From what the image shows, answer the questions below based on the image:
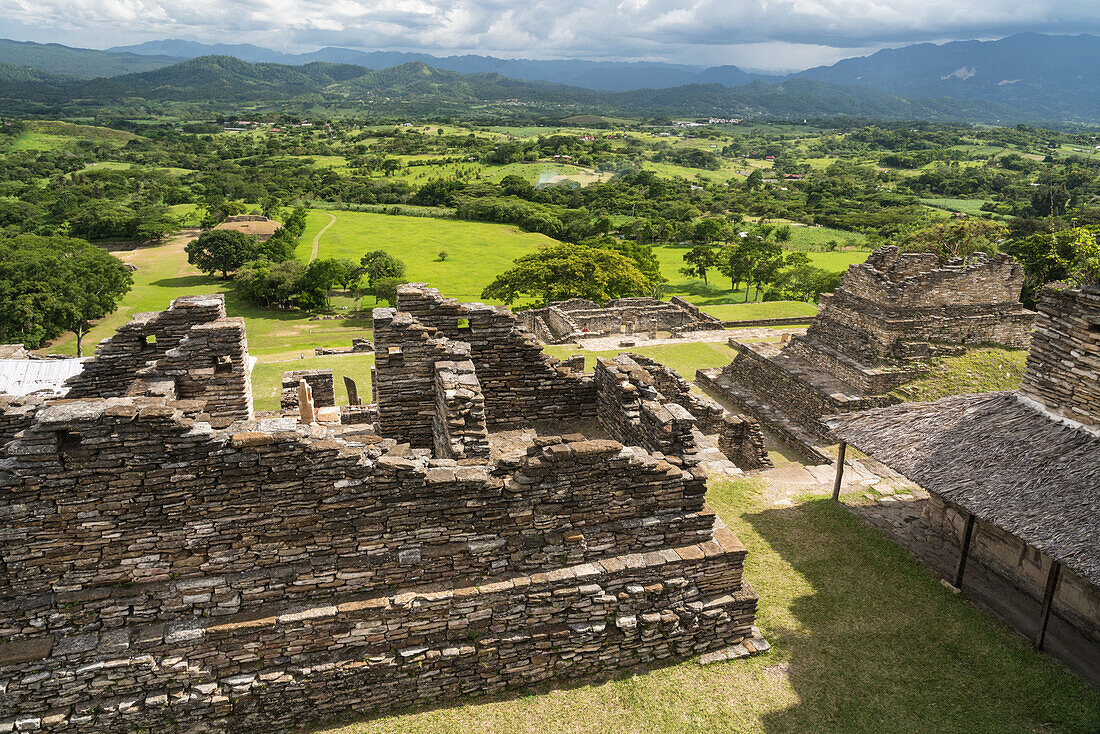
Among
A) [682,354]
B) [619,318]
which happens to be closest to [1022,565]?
[682,354]

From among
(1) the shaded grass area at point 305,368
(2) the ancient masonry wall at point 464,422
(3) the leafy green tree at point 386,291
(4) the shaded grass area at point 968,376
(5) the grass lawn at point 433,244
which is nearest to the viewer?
(2) the ancient masonry wall at point 464,422

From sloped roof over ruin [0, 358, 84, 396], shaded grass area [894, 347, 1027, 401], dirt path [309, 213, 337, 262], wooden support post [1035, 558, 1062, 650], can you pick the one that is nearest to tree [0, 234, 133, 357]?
dirt path [309, 213, 337, 262]

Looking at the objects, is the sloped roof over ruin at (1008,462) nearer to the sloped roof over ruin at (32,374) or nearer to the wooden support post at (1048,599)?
the wooden support post at (1048,599)

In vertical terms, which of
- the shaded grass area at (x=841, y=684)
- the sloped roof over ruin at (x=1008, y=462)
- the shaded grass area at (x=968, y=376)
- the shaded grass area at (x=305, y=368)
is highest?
the sloped roof over ruin at (x=1008, y=462)

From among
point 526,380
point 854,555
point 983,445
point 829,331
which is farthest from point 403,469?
point 829,331

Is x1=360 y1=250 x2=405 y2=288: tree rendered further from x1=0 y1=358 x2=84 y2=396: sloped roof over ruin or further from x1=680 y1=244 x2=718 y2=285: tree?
x1=0 y1=358 x2=84 y2=396: sloped roof over ruin

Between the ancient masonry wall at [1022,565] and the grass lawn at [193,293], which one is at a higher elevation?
the ancient masonry wall at [1022,565]

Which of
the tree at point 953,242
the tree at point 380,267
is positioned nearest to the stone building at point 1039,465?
the tree at point 953,242
